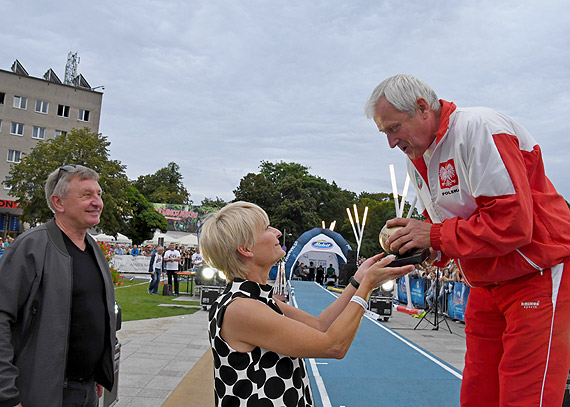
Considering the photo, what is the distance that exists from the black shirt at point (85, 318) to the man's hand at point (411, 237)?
6.53 feet

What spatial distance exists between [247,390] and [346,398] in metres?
3.96

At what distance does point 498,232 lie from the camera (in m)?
1.79

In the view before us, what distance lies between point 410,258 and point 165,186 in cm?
9444

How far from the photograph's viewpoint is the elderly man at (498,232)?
1829mm

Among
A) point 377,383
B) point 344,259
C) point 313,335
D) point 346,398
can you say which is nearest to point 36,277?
point 313,335

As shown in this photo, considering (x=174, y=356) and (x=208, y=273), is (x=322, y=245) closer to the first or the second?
(x=208, y=273)

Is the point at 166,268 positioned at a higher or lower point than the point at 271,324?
lower

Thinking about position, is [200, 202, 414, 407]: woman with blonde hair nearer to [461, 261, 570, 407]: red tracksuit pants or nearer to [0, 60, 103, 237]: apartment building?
[461, 261, 570, 407]: red tracksuit pants

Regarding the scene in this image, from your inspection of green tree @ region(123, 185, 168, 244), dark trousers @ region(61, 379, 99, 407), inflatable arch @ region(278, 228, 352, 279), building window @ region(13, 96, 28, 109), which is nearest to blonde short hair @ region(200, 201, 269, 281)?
dark trousers @ region(61, 379, 99, 407)

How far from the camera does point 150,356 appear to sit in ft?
23.9

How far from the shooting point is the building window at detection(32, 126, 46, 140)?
46.6m

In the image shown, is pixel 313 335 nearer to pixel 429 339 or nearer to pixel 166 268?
pixel 429 339

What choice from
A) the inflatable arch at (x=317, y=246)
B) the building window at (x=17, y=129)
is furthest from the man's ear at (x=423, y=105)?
the building window at (x=17, y=129)

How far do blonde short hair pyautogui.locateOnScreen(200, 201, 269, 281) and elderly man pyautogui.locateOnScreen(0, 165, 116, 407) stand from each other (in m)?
1.05
